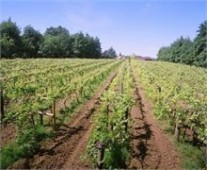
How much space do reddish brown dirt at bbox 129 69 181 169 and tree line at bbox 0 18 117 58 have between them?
41993mm

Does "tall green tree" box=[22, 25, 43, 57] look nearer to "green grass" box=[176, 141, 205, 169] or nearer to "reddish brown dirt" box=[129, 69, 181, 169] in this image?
"reddish brown dirt" box=[129, 69, 181, 169]

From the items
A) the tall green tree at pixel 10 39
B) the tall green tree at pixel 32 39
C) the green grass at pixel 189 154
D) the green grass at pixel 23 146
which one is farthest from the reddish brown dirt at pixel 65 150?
the tall green tree at pixel 32 39

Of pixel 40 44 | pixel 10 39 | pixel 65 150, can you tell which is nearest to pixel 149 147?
pixel 65 150

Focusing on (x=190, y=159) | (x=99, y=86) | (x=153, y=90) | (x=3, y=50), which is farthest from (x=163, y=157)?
(x=3, y=50)

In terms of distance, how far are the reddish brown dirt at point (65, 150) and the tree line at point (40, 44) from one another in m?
42.0

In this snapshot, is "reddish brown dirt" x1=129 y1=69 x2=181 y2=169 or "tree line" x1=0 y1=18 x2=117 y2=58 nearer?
"reddish brown dirt" x1=129 y1=69 x2=181 y2=169

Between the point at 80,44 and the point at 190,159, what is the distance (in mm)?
73832

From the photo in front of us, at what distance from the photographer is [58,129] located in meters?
11.7

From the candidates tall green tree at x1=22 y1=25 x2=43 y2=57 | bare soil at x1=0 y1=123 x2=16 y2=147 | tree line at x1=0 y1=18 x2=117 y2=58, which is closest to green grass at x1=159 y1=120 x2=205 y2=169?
bare soil at x1=0 y1=123 x2=16 y2=147

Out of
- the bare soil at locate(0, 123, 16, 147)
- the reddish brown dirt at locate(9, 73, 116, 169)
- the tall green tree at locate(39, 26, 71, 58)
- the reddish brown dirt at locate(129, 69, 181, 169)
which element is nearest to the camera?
the reddish brown dirt at locate(9, 73, 116, 169)

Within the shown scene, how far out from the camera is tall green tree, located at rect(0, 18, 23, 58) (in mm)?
54469

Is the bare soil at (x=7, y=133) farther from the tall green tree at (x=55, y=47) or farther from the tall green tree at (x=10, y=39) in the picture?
the tall green tree at (x=55, y=47)

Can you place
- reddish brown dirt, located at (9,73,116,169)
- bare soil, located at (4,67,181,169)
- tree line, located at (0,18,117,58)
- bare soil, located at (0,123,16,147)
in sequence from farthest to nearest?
tree line, located at (0,18,117,58) → bare soil, located at (0,123,16,147) → bare soil, located at (4,67,181,169) → reddish brown dirt, located at (9,73,116,169)

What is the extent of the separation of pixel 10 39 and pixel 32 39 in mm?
11689
